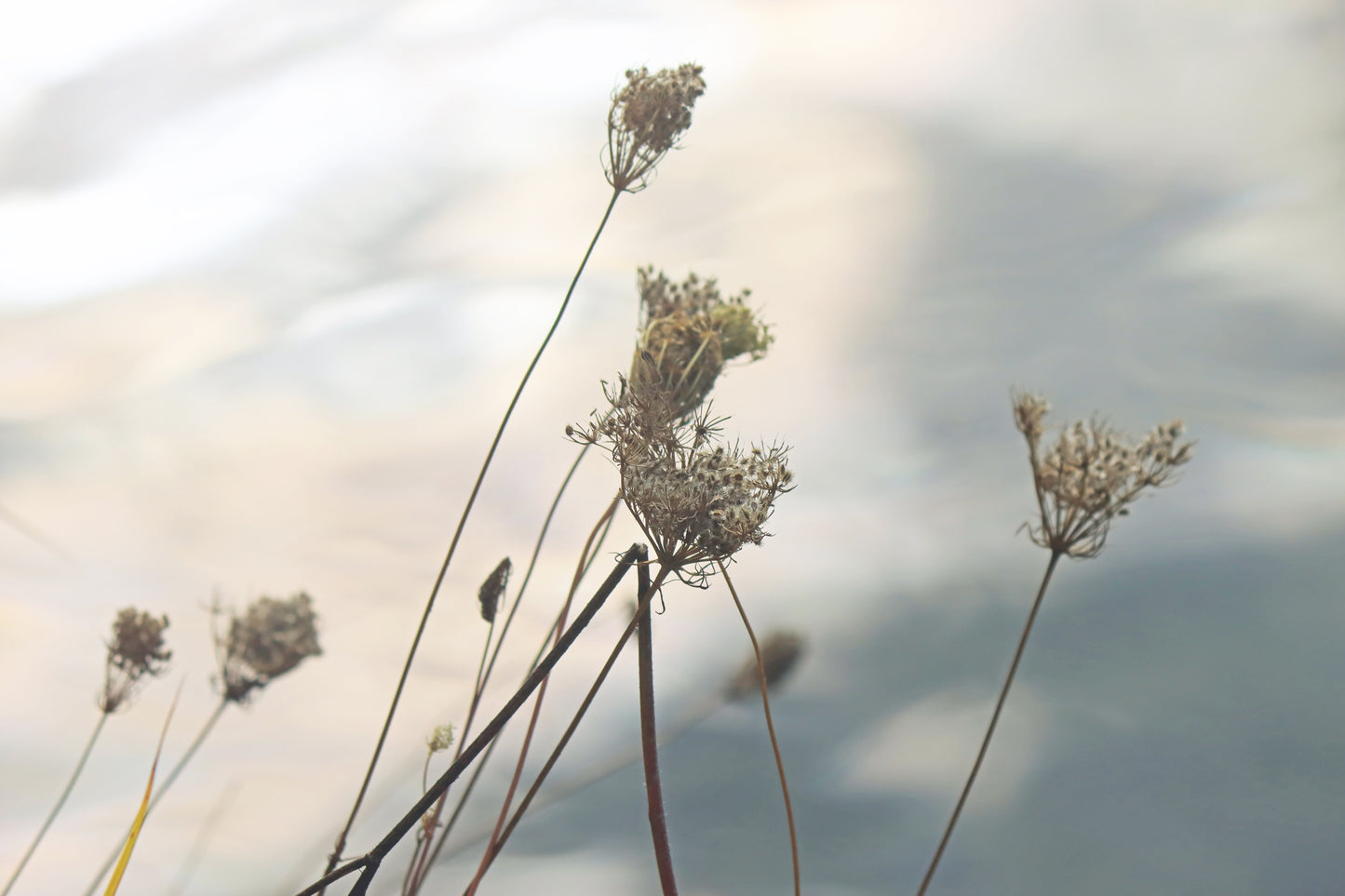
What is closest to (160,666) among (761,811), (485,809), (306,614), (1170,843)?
(306,614)

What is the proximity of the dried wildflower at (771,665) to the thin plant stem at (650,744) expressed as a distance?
553 millimetres

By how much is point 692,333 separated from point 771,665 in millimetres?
472

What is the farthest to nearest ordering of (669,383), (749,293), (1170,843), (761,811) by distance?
(761,811) → (1170,843) → (749,293) → (669,383)

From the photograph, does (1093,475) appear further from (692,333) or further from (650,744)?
(650,744)

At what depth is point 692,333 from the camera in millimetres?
971

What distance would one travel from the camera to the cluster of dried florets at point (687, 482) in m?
0.61

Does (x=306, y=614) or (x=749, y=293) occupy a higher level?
(x=749, y=293)

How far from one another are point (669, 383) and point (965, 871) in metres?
0.87

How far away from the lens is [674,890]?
613 millimetres

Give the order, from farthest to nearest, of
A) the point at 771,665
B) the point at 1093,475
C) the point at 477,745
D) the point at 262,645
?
1. the point at 262,645
2. the point at 771,665
3. the point at 1093,475
4. the point at 477,745

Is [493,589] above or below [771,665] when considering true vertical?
below

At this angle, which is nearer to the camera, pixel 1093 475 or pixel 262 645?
pixel 1093 475

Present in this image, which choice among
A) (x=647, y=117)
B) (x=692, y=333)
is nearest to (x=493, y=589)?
(x=692, y=333)

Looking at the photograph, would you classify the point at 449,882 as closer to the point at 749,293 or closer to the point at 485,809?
the point at 485,809
